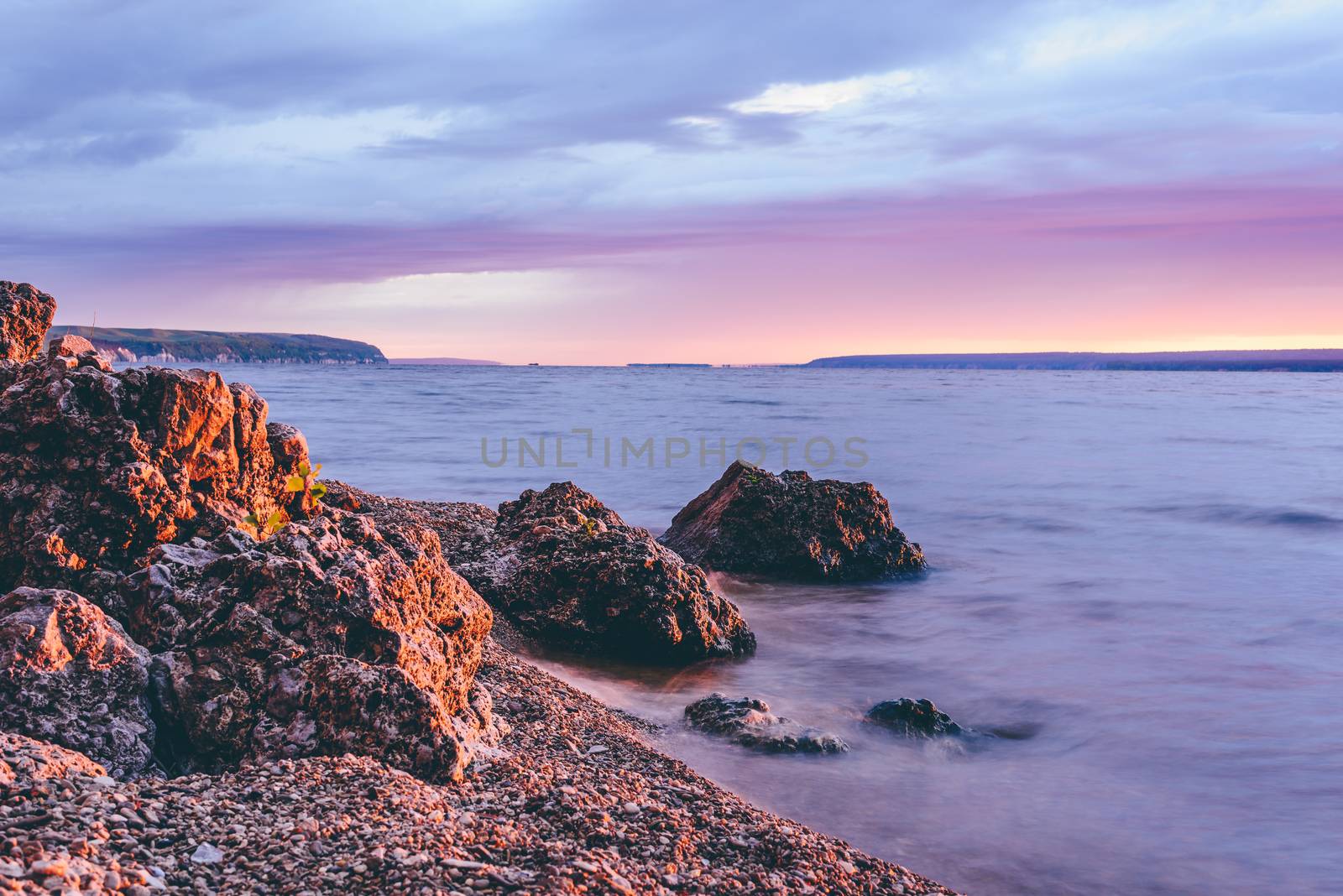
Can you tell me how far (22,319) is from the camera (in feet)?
23.4

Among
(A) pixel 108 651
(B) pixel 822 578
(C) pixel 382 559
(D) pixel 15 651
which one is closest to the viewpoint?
(D) pixel 15 651

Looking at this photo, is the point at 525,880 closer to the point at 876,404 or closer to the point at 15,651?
the point at 15,651

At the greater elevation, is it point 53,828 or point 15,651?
point 15,651

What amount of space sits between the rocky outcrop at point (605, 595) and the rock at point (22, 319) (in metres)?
2.54

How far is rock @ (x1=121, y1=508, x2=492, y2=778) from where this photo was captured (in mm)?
4176

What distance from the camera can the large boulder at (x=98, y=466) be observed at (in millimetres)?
4965

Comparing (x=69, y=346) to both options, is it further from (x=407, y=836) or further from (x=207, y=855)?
(x=407, y=836)

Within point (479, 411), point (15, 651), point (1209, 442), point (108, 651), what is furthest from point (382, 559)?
point (479, 411)

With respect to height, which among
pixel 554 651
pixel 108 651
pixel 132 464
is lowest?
pixel 554 651

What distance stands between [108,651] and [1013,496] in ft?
62.4

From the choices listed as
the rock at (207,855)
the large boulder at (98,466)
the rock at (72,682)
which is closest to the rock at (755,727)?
the large boulder at (98,466)

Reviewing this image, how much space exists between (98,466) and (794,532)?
25.1ft

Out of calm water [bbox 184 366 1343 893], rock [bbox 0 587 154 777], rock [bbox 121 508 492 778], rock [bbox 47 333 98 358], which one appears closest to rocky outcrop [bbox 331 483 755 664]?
calm water [bbox 184 366 1343 893]

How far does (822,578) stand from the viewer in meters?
11.1
